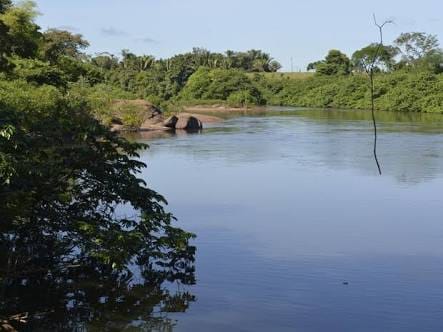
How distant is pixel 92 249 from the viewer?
880cm

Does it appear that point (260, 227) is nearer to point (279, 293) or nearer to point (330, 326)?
point (279, 293)

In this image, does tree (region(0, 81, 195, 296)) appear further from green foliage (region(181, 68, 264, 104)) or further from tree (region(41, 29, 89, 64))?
green foliage (region(181, 68, 264, 104))

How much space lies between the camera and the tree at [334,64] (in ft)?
296

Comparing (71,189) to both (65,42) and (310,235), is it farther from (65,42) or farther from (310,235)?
(65,42)

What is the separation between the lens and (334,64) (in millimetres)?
90938

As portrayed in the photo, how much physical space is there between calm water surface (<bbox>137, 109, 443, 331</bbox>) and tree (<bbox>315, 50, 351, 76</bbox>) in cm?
6158

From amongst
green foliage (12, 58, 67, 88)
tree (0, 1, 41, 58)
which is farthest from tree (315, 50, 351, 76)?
green foliage (12, 58, 67, 88)

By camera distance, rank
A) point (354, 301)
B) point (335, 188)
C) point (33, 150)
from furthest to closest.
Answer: point (335, 188) → point (354, 301) → point (33, 150)

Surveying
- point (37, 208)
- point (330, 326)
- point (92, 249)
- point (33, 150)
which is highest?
point (33, 150)

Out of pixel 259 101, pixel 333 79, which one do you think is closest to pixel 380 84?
pixel 333 79

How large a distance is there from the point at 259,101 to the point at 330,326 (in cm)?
7850

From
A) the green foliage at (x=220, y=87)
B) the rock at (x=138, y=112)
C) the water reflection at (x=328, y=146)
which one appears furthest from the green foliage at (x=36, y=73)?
the green foliage at (x=220, y=87)

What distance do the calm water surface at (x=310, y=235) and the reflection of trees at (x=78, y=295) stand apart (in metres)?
0.53

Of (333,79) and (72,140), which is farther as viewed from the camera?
(333,79)
